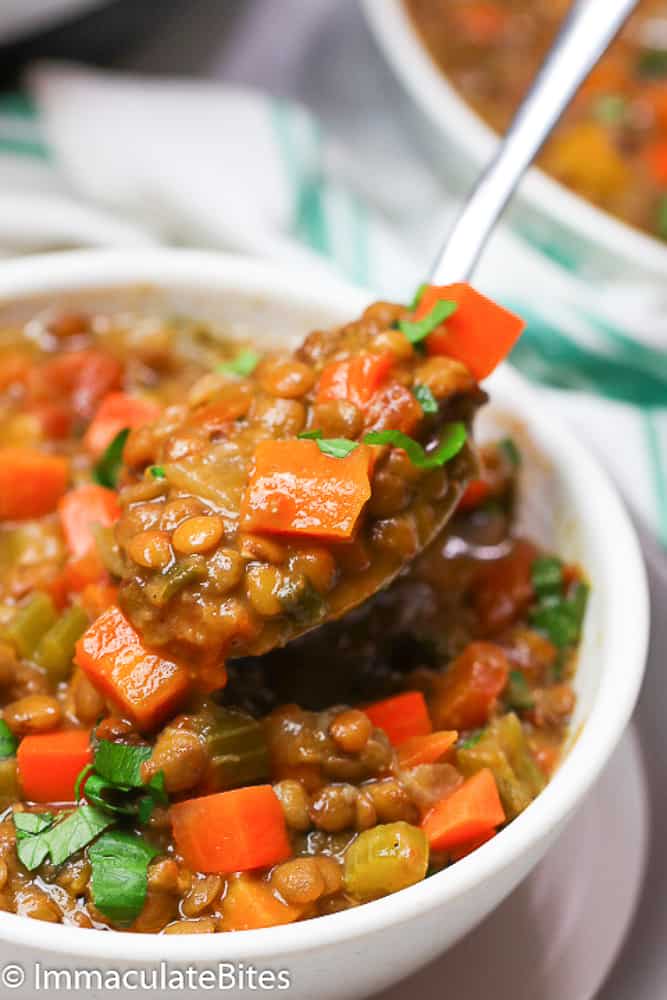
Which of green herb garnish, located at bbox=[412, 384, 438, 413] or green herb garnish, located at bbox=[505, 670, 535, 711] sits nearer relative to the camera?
green herb garnish, located at bbox=[412, 384, 438, 413]

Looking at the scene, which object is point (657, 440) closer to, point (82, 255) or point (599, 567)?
point (599, 567)

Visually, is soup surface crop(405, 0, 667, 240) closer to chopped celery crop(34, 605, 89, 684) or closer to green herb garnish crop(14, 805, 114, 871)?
chopped celery crop(34, 605, 89, 684)

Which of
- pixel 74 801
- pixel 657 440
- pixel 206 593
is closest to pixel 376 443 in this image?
pixel 206 593

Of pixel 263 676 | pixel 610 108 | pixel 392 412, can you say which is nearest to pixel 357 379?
pixel 392 412

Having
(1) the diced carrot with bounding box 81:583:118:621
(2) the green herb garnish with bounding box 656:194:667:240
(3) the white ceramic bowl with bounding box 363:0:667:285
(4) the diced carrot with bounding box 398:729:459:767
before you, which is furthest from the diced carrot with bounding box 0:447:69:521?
(2) the green herb garnish with bounding box 656:194:667:240

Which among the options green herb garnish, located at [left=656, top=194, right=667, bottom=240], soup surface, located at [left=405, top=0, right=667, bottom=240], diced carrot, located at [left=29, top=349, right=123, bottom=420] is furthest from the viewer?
soup surface, located at [left=405, top=0, right=667, bottom=240]

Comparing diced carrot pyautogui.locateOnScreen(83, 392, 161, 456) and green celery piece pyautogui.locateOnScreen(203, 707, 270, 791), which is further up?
green celery piece pyautogui.locateOnScreen(203, 707, 270, 791)
